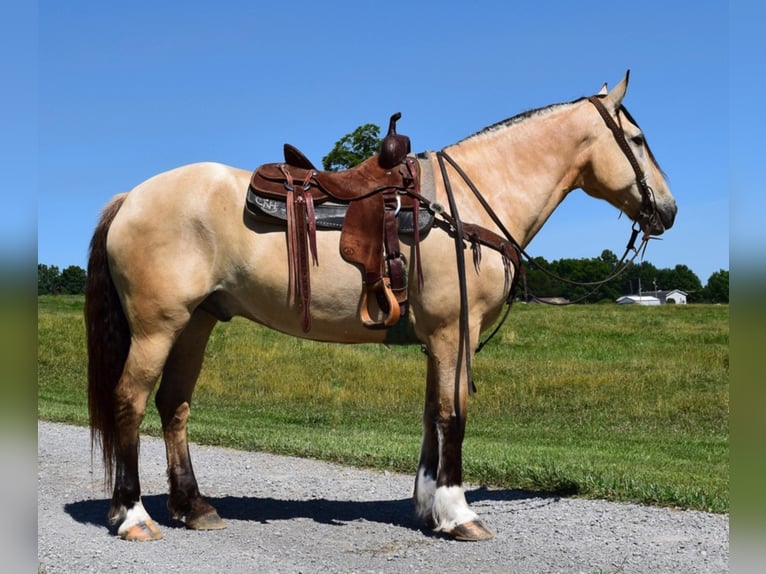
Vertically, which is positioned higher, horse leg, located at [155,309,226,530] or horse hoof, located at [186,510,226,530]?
horse leg, located at [155,309,226,530]

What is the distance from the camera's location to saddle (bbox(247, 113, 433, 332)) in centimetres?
565

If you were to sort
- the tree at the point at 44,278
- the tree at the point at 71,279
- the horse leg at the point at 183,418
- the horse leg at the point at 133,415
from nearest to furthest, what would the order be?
the tree at the point at 44,278 → the horse leg at the point at 133,415 → the horse leg at the point at 183,418 → the tree at the point at 71,279

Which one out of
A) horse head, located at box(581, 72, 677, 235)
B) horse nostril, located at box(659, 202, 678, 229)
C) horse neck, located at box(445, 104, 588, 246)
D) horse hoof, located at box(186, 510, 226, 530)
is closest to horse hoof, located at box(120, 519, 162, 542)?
horse hoof, located at box(186, 510, 226, 530)

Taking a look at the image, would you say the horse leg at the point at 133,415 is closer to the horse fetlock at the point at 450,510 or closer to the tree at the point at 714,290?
the horse fetlock at the point at 450,510

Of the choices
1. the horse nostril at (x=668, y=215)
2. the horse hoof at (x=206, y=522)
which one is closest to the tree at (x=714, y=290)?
the horse nostril at (x=668, y=215)

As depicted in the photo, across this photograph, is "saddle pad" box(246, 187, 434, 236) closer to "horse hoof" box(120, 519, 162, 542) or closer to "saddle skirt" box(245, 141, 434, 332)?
"saddle skirt" box(245, 141, 434, 332)

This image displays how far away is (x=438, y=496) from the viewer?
5.80m

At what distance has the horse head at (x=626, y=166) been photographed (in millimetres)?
6168

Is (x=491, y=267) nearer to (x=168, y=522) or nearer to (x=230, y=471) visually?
(x=168, y=522)

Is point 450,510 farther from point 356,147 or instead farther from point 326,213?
point 356,147

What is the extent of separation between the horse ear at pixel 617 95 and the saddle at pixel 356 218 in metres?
1.64

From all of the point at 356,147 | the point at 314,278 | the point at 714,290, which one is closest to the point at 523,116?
the point at 314,278

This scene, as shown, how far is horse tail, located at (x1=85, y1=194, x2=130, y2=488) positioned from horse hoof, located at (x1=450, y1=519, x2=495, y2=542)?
98.0 inches

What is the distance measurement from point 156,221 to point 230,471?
3.41 meters
